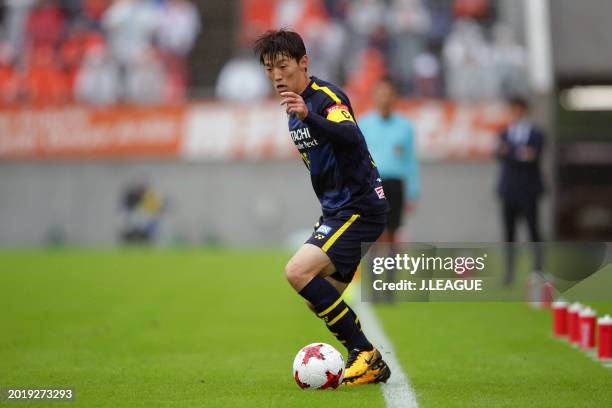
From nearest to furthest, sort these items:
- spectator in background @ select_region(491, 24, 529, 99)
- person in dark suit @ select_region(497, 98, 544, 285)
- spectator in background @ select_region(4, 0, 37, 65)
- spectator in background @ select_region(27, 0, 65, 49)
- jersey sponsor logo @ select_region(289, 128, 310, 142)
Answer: jersey sponsor logo @ select_region(289, 128, 310, 142), person in dark suit @ select_region(497, 98, 544, 285), spectator in background @ select_region(491, 24, 529, 99), spectator in background @ select_region(4, 0, 37, 65), spectator in background @ select_region(27, 0, 65, 49)

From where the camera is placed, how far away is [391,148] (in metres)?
12.3

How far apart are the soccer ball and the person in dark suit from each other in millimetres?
6854

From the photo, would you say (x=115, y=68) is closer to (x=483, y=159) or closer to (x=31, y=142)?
(x=31, y=142)

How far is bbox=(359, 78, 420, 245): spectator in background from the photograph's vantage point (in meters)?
12.2

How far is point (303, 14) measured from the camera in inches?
989

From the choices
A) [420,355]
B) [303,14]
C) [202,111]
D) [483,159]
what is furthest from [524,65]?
[420,355]

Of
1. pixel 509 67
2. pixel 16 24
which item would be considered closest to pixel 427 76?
pixel 509 67

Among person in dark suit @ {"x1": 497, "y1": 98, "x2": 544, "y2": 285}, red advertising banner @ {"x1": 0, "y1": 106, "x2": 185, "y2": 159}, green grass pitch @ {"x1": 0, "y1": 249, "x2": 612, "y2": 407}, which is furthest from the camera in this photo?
red advertising banner @ {"x1": 0, "y1": 106, "x2": 185, "y2": 159}

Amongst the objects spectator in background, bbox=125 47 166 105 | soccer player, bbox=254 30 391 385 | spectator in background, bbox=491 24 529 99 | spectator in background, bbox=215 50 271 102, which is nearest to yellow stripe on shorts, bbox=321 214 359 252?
soccer player, bbox=254 30 391 385

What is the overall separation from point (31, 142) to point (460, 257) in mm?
18205

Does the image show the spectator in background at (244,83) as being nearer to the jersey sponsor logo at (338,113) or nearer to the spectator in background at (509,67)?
the spectator in background at (509,67)

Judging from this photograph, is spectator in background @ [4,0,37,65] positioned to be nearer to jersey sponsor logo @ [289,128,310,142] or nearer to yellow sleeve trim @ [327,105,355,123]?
jersey sponsor logo @ [289,128,310,142]

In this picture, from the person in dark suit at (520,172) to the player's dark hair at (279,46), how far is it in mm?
6935

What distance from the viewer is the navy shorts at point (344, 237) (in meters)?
6.96
